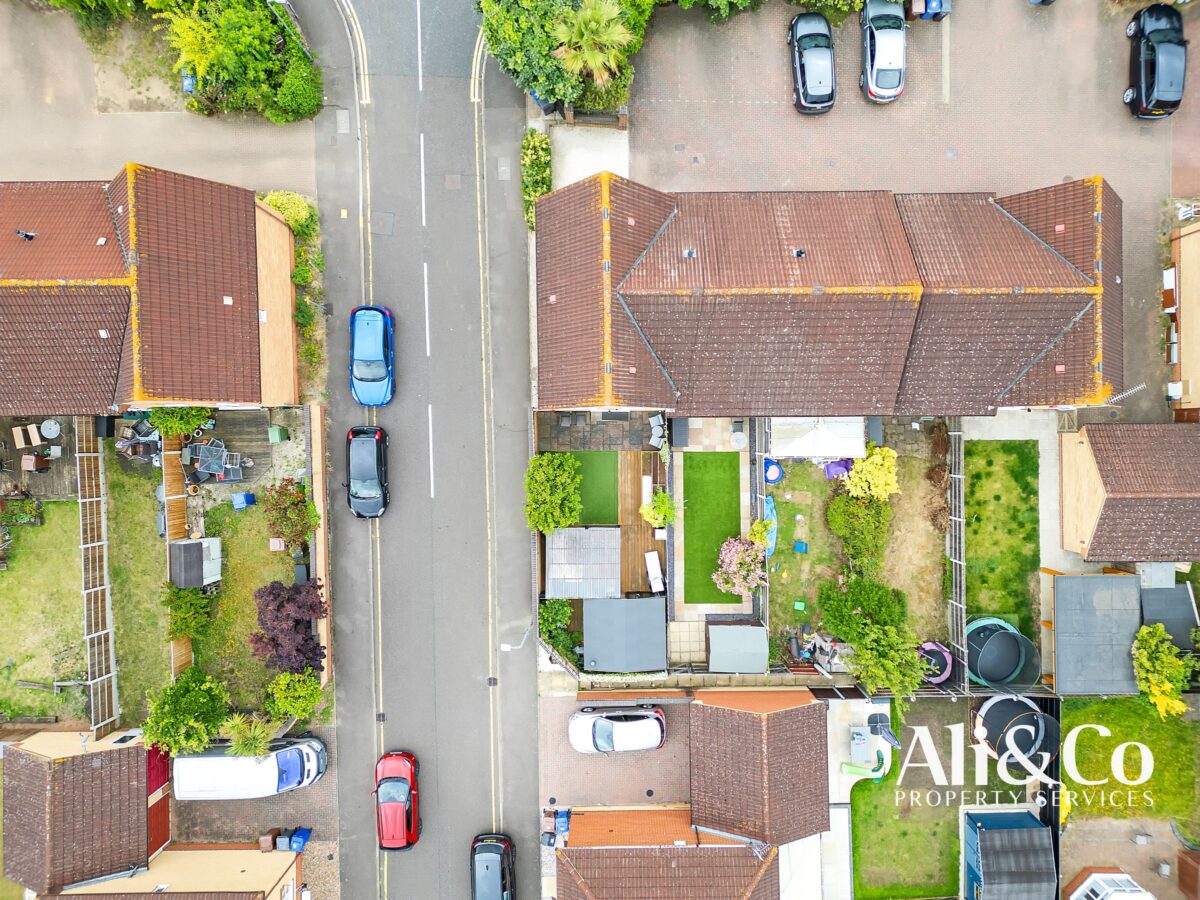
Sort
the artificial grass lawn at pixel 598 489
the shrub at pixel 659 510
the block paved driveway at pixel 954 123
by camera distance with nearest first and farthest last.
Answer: the shrub at pixel 659 510 < the block paved driveway at pixel 954 123 < the artificial grass lawn at pixel 598 489

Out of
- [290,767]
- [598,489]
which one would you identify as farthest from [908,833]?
[290,767]

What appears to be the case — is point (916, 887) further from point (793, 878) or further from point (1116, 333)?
point (1116, 333)

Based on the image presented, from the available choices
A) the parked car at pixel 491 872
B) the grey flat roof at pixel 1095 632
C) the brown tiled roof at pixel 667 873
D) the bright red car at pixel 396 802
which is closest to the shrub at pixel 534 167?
the bright red car at pixel 396 802

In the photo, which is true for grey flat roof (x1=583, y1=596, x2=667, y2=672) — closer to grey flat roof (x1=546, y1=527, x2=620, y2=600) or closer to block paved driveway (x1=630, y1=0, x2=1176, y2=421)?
grey flat roof (x1=546, y1=527, x2=620, y2=600)

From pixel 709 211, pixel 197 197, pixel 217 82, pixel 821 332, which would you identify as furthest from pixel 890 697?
pixel 217 82

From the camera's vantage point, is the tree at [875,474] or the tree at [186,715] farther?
the tree at [875,474]

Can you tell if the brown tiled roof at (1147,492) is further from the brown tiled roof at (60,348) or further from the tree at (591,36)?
the brown tiled roof at (60,348)

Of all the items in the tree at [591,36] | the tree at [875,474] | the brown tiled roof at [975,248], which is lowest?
the tree at [875,474]
